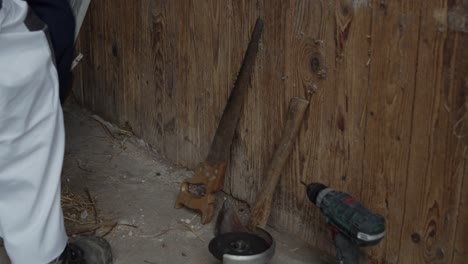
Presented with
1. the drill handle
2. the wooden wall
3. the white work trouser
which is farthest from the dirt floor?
the white work trouser

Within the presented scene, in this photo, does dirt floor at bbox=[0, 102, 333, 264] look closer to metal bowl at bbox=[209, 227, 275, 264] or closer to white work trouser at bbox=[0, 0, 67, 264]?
metal bowl at bbox=[209, 227, 275, 264]

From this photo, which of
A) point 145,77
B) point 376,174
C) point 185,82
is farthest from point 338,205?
point 145,77

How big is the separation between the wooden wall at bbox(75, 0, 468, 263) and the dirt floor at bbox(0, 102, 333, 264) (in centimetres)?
14

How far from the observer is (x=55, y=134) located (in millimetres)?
2875

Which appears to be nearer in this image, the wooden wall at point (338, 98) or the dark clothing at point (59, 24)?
the wooden wall at point (338, 98)

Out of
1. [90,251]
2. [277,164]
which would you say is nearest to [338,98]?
[277,164]

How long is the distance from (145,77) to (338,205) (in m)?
1.74

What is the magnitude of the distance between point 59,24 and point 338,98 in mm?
1082

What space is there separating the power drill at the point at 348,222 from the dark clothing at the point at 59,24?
3.55 feet

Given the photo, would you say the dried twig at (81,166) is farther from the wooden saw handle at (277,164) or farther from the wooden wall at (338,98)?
the wooden saw handle at (277,164)

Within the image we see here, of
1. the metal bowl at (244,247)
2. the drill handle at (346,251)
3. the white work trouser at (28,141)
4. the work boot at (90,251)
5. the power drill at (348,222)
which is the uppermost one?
the white work trouser at (28,141)

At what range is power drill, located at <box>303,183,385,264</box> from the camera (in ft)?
9.10

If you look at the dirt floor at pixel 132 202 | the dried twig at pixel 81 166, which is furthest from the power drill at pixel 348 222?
the dried twig at pixel 81 166

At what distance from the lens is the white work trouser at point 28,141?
269 centimetres
